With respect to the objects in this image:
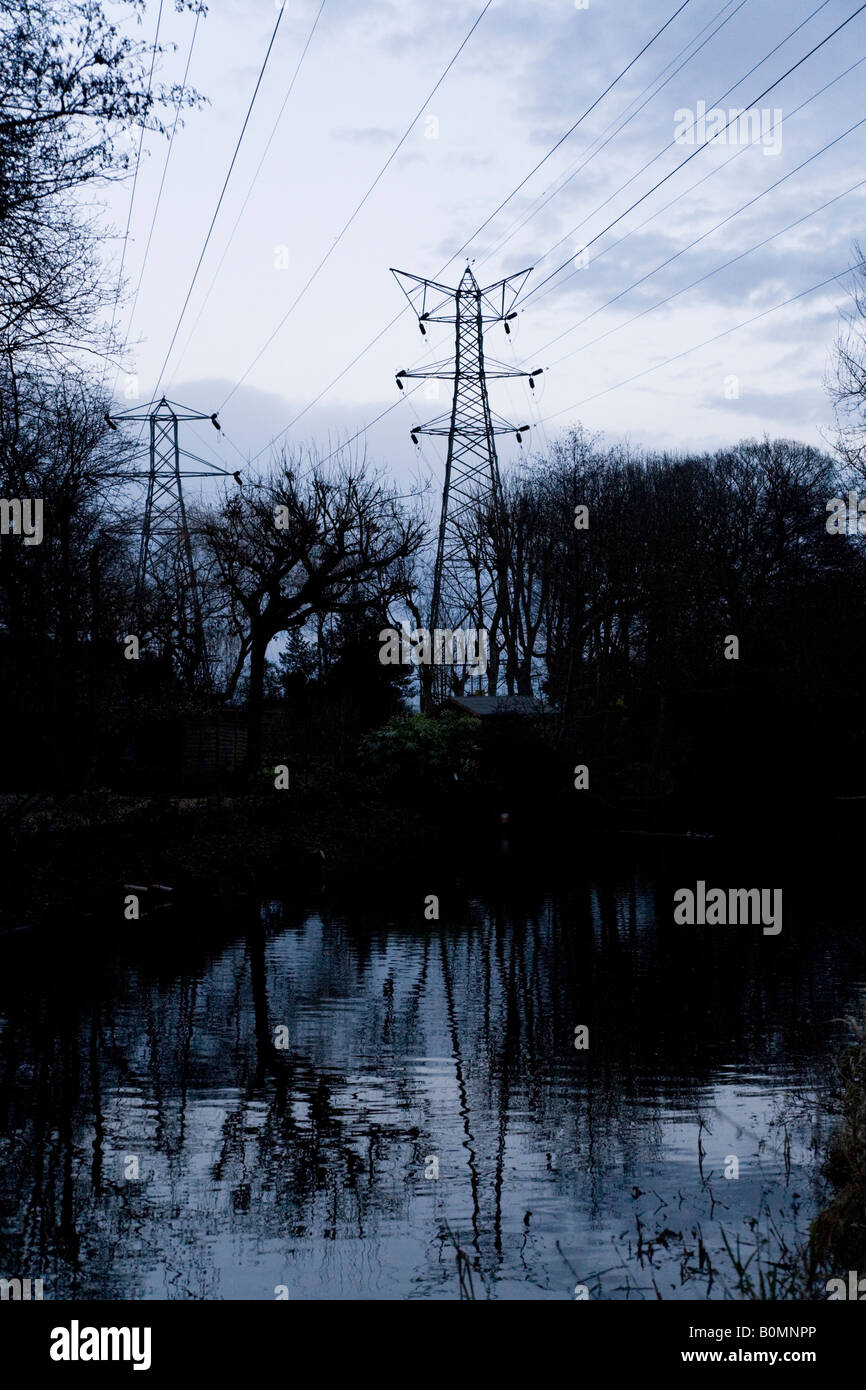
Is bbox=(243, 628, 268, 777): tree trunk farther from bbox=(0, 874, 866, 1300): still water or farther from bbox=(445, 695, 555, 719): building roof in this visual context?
bbox=(0, 874, 866, 1300): still water

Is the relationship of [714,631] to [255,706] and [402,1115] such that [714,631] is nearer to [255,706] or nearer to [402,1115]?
[255,706]

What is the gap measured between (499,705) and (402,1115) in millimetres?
38074

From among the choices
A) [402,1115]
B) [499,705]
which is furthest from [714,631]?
[402,1115]

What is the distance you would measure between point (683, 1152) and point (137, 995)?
7200 millimetres

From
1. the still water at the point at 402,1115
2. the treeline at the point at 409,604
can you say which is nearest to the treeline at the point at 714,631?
the treeline at the point at 409,604

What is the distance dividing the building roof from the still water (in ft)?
92.0

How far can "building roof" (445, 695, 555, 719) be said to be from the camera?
46.6 m

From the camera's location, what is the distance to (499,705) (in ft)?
155

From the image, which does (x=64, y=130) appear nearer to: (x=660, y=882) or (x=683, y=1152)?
(x=683, y=1152)

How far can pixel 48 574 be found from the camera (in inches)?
889

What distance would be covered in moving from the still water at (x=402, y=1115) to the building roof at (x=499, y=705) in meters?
28.0

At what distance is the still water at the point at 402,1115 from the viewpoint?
6520mm

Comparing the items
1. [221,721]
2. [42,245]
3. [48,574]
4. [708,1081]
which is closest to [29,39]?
[42,245]

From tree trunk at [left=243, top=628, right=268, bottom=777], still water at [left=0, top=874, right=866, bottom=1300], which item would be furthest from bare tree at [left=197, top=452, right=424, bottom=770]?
still water at [left=0, top=874, right=866, bottom=1300]
